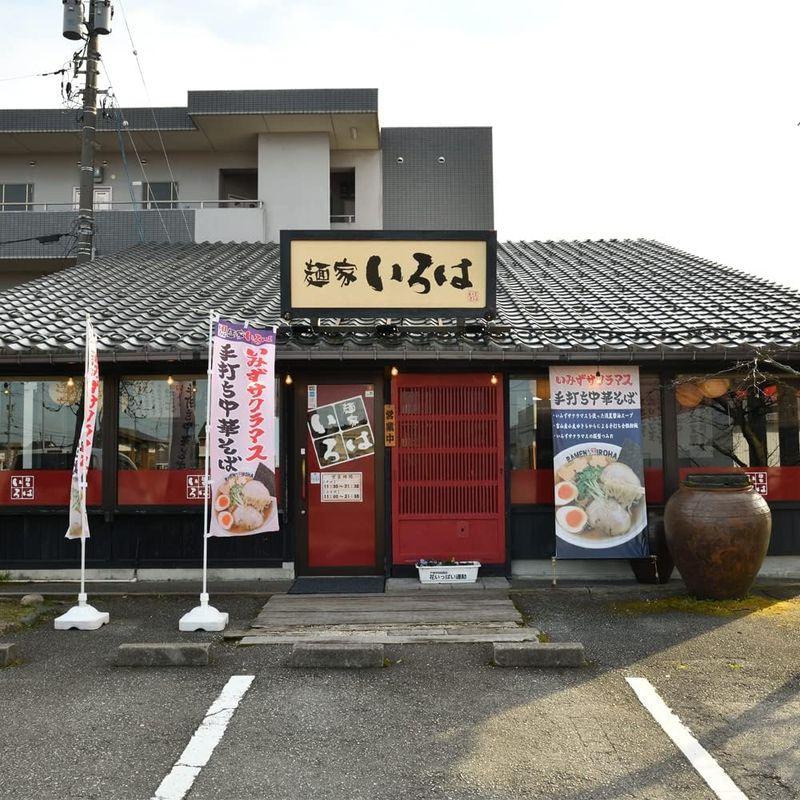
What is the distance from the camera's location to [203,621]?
6.59 metres

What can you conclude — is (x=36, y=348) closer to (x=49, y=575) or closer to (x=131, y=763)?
(x=49, y=575)

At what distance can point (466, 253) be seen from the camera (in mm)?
8406

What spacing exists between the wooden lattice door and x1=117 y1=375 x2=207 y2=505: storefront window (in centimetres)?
254

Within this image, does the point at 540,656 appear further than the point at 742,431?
No

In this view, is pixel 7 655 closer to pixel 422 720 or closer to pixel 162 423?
pixel 162 423

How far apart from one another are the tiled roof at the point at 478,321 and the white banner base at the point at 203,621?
2.84 metres

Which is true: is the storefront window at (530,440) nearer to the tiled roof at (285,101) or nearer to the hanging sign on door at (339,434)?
the hanging sign on door at (339,434)

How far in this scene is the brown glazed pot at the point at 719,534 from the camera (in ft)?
22.7

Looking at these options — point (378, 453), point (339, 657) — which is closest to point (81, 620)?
point (339, 657)

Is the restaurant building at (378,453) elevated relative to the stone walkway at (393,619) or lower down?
elevated

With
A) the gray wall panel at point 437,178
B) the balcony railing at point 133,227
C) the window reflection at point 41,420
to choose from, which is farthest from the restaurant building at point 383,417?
the gray wall panel at point 437,178

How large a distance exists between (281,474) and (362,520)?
1.19 meters

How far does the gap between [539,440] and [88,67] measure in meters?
10.9

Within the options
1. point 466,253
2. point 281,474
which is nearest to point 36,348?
Result: point 281,474
